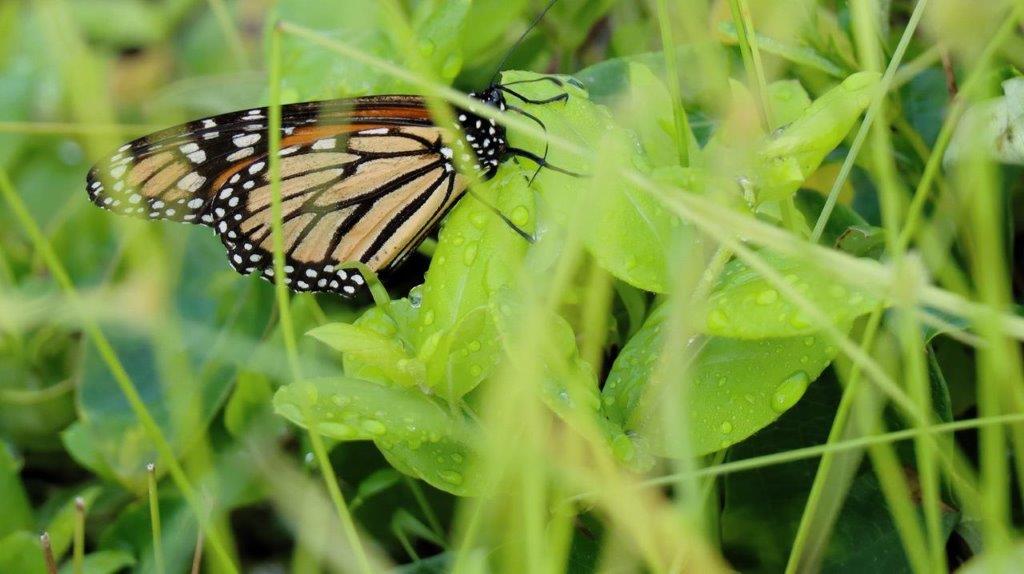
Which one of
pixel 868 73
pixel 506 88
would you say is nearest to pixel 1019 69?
pixel 868 73

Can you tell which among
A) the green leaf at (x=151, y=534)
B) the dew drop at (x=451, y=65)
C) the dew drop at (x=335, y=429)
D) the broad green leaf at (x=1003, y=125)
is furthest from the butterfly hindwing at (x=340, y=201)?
the broad green leaf at (x=1003, y=125)

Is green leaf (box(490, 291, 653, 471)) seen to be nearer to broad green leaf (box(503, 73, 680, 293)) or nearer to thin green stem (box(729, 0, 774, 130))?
broad green leaf (box(503, 73, 680, 293))

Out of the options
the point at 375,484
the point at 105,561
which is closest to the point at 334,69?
the point at 375,484

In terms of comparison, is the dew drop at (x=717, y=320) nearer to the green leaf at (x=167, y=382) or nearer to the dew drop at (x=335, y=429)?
the dew drop at (x=335, y=429)

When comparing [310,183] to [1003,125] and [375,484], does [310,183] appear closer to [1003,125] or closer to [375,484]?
[375,484]

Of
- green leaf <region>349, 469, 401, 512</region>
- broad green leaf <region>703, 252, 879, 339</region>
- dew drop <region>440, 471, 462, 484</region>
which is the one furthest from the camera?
green leaf <region>349, 469, 401, 512</region>

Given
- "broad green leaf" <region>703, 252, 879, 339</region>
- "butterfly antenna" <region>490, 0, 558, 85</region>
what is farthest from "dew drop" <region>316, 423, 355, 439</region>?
"butterfly antenna" <region>490, 0, 558, 85</region>

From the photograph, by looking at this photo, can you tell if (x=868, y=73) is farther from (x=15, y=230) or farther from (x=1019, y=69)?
(x=15, y=230)
